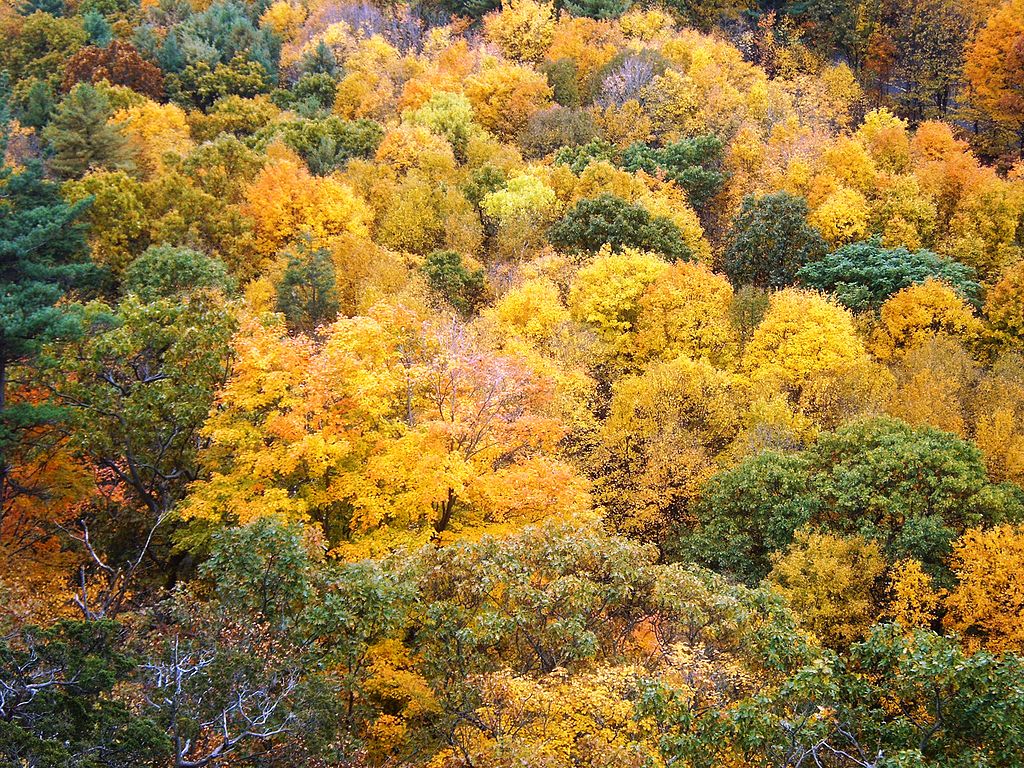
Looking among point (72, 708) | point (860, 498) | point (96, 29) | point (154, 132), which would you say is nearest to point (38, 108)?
point (154, 132)

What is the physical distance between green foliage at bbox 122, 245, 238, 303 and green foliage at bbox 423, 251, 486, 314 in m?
13.4

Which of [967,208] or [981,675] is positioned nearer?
[981,675]

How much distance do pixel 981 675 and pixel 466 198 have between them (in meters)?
49.7

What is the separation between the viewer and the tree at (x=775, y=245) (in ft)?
179

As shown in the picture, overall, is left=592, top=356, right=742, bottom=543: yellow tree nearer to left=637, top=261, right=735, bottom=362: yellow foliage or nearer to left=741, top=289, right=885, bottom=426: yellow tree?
left=741, top=289, right=885, bottom=426: yellow tree

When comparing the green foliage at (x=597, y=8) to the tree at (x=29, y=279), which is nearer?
the tree at (x=29, y=279)

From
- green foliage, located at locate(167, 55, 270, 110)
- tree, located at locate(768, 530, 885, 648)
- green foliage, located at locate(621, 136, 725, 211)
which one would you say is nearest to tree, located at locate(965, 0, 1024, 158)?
green foliage, located at locate(621, 136, 725, 211)

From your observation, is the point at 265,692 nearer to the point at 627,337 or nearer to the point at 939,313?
the point at 627,337

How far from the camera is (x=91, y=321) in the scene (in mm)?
29703

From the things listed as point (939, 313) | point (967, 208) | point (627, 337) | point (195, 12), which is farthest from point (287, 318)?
point (195, 12)

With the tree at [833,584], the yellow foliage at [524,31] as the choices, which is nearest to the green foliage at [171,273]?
the tree at [833,584]

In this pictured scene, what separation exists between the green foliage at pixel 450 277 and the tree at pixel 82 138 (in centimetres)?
2004

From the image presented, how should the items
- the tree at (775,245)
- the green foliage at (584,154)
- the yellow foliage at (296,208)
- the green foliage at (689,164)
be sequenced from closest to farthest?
the yellow foliage at (296,208) → the tree at (775,245) → the green foliage at (689,164) → the green foliage at (584,154)

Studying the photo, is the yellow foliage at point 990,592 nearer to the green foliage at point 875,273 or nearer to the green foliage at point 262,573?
the green foliage at point 262,573
